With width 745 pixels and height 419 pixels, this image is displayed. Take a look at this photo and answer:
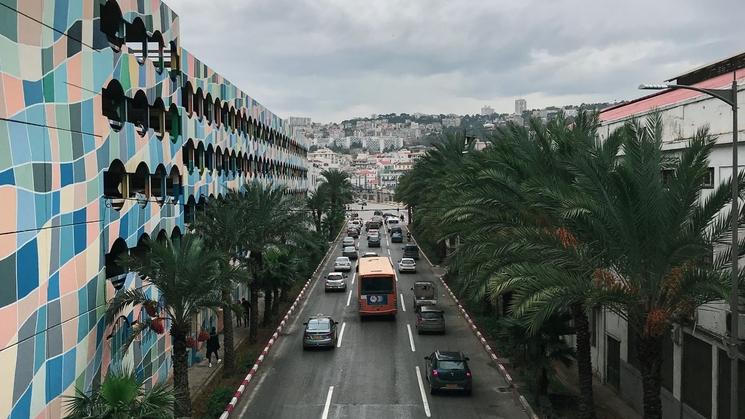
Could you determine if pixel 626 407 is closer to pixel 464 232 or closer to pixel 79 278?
pixel 464 232

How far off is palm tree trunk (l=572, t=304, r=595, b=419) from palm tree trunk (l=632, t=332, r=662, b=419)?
214 inches

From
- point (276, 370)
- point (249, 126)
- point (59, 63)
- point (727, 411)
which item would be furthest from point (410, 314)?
point (59, 63)

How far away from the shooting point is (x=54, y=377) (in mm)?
15516

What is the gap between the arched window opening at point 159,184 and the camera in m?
24.3

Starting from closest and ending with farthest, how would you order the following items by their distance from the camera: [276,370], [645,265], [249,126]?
[645,265] → [276,370] → [249,126]

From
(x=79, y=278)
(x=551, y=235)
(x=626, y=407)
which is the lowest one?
(x=626, y=407)

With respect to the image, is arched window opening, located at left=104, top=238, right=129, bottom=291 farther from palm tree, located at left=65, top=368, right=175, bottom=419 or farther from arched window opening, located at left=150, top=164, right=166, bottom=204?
palm tree, located at left=65, top=368, right=175, bottom=419

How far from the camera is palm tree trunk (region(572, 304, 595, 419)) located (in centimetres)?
1991

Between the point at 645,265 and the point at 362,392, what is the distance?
39.3 ft

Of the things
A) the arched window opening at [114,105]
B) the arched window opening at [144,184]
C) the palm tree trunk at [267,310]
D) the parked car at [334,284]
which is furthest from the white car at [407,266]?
the arched window opening at [114,105]

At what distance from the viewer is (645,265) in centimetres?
1427

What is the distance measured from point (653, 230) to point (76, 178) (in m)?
13.7

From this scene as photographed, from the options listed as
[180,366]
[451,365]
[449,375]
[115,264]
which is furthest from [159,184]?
[449,375]

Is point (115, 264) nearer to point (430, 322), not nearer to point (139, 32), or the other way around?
point (139, 32)
